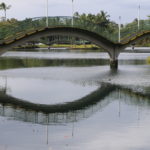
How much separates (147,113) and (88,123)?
5503 millimetres

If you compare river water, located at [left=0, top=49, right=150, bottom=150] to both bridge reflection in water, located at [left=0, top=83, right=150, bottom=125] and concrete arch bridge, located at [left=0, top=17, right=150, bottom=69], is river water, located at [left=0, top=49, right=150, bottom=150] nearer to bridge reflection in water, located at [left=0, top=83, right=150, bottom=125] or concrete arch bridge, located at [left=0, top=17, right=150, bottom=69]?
bridge reflection in water, located at [left=0, top=83, right=150, bottom=125]

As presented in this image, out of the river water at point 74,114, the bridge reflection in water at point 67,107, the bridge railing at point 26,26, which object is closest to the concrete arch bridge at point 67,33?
the bridge railing at point 26,26

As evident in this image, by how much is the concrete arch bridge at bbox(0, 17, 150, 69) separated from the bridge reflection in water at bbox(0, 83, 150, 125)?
13191 millimetres

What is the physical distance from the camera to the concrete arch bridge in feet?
165

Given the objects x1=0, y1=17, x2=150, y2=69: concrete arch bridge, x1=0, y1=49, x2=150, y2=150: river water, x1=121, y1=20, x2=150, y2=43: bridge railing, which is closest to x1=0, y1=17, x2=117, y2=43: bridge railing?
x1=0, y1=17, x2=150, y2=69: concrete arch bridge

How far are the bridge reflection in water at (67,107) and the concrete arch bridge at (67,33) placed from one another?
1319cm

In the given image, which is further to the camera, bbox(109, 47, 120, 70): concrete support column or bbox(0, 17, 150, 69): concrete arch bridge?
bbox(109, 47, 120, 70): concrete support column

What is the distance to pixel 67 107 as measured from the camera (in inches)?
1223

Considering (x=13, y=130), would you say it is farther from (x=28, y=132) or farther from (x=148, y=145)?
(x=148, y=145)

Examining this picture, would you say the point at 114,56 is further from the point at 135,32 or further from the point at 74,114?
the point at 74,114

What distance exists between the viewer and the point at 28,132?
2320 centimetres

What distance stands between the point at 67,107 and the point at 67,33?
27371 mm

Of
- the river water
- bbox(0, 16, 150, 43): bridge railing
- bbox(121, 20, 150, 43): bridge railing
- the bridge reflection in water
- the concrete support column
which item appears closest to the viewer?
the river water

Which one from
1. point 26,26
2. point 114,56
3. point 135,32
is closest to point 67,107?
point 26,26
